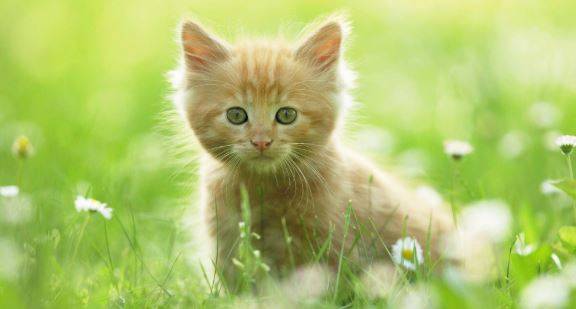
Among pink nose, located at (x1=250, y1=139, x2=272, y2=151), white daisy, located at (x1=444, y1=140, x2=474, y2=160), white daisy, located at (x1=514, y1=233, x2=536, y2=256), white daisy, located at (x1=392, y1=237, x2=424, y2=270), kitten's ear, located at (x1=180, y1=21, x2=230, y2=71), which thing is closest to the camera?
white daisy, located at (x1=514, y1=233, x2=536, y2=256)

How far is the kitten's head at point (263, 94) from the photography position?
3229mm

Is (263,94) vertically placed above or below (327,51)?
below

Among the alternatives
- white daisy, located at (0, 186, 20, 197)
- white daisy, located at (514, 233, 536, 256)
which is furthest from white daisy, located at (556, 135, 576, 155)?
white daisy, located at (0, 186, 20, 197)

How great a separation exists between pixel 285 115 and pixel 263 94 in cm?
12

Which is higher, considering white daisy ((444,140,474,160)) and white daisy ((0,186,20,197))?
white daisy ((444,140,474,160))

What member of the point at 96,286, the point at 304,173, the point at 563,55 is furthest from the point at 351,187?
the point at 563,55

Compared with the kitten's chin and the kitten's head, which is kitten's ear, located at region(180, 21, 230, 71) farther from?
the kitten's chin

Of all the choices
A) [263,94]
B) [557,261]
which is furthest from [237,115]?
[557,261]

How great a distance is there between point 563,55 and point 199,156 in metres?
3.38

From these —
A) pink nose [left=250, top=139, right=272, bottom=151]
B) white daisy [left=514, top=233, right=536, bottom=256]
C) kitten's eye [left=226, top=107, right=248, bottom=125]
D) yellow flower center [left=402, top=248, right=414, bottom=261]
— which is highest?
kitten's eye [left=226, top=107, right=248, bottom=125]

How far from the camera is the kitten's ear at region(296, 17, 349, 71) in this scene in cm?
347

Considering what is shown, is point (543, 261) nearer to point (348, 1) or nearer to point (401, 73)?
point (401, 73)

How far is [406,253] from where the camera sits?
310 centimetres

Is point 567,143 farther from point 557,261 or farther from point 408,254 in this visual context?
point 408,254
